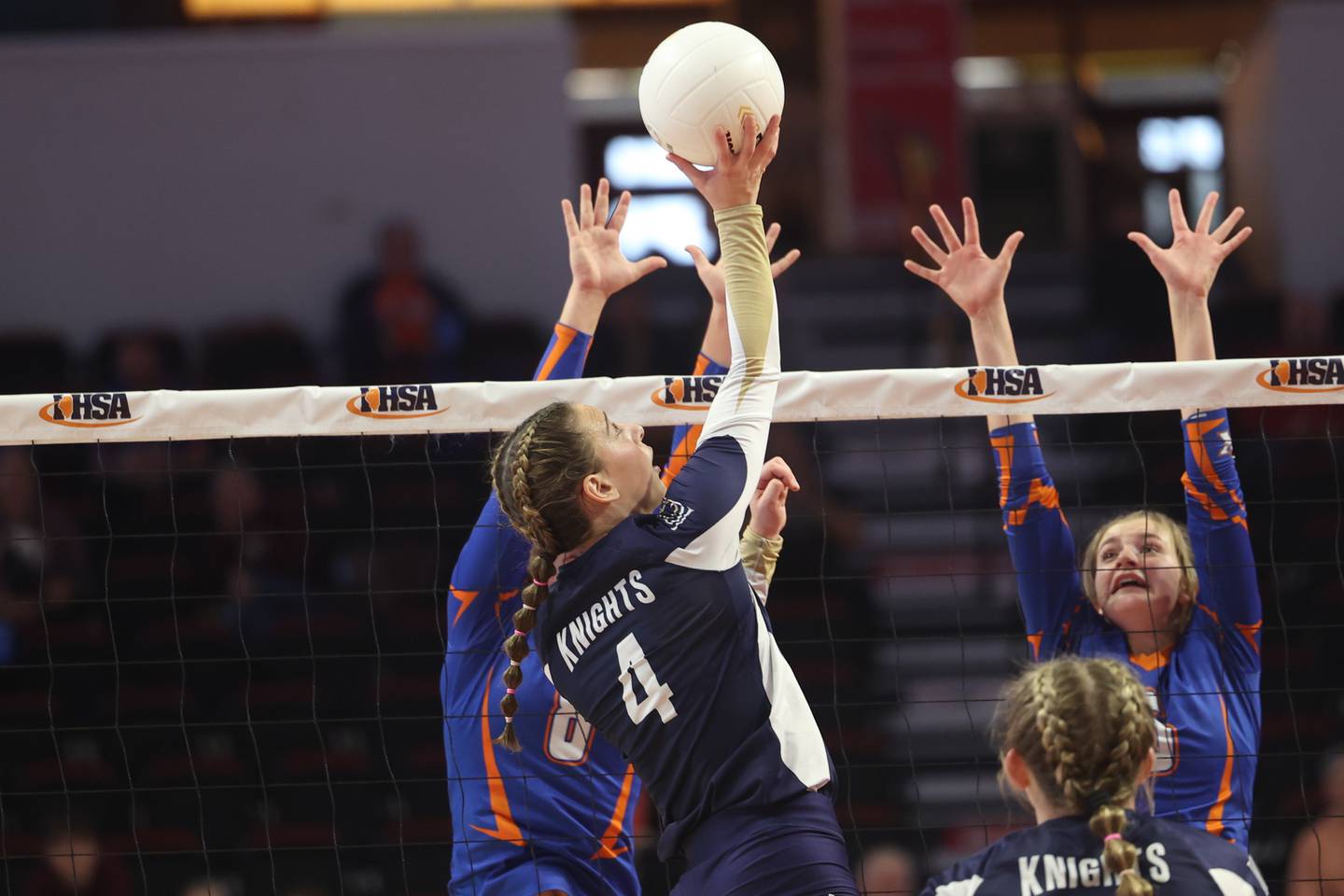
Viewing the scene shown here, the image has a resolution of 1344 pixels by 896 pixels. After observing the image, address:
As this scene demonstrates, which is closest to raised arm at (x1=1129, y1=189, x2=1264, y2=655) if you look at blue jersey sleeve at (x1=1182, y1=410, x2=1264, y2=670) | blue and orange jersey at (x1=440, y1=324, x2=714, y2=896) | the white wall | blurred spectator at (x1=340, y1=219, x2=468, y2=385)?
blue jersey sleeve at (x1=1182, y1=410, x2=1264, y2=670)

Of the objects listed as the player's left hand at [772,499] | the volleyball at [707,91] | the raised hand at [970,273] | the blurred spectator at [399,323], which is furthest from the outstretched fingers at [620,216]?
the blurred spectator at [399,323]

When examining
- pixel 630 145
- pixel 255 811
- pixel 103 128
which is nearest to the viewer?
pixel 255 811

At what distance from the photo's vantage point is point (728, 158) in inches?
127

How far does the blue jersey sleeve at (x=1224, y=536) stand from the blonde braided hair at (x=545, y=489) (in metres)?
1.74

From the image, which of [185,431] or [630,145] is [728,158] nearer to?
[185,431]

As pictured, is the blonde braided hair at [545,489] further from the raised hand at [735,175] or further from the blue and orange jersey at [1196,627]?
the blue and orange jersey at [1196,627]

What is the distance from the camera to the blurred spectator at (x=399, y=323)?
10.3 meters

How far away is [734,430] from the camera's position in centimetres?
313

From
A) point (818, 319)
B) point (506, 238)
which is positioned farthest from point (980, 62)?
point (506, 238)

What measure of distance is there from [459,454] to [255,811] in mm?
2620

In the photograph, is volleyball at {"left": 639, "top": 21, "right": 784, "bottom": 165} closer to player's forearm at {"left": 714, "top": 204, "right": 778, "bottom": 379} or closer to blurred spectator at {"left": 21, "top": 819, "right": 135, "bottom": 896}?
player's forearm at {"left": 714, "top": 204, "right": 778, "bottom": 379}

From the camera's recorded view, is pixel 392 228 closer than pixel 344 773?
No

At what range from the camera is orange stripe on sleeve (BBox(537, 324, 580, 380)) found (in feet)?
13.7

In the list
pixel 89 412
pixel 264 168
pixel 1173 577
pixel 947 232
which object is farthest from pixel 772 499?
pixel 264 168
